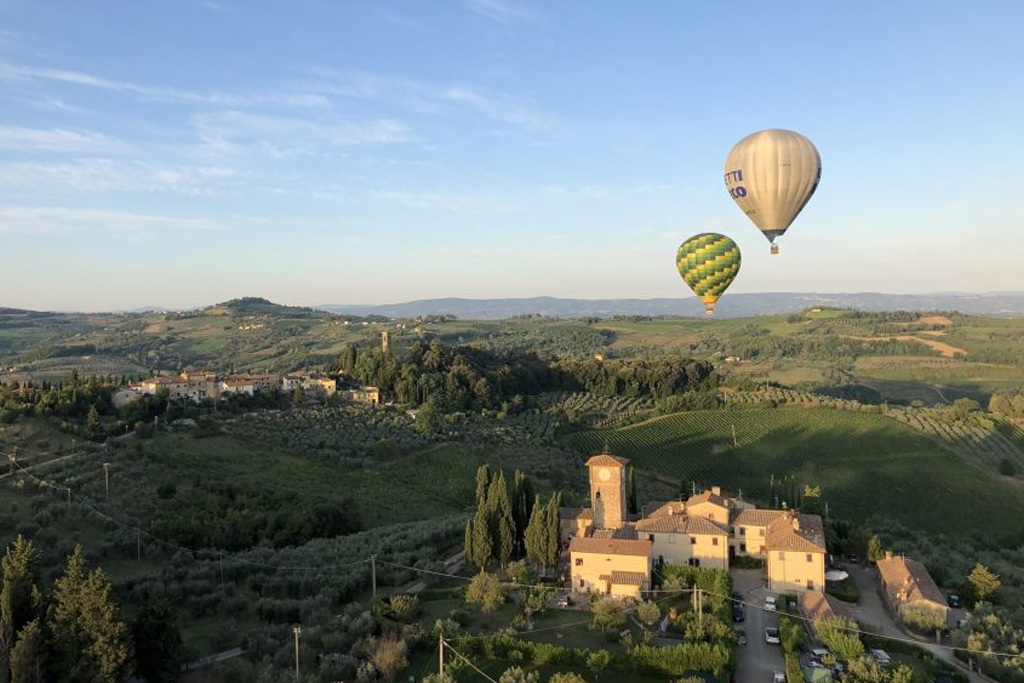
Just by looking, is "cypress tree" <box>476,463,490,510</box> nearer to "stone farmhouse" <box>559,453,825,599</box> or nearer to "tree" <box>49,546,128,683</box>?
"stone farmhouse" <box>559,453,825,599</box>

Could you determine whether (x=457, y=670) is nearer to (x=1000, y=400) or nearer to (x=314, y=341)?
(x=1000, y=400)

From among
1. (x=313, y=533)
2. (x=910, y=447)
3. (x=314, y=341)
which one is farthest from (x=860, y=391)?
(x=314, y=341)

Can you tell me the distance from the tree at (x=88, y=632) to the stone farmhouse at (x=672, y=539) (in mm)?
16518

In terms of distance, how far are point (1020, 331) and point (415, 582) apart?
178 metres

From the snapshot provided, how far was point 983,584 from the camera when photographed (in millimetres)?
29812

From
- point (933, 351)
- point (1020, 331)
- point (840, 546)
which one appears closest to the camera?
point (840, 546)

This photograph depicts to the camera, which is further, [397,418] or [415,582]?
[397,418]

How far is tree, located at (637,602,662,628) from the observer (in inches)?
1013

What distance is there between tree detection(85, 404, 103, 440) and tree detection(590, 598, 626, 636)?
37.6 m

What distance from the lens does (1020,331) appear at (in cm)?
16375

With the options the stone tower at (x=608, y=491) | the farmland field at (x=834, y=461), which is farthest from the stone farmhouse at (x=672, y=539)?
the farmland field at (x=834, y=461)

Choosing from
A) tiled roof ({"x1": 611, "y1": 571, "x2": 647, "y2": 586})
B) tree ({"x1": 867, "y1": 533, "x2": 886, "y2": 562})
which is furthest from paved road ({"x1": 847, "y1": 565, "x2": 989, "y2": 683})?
tiled roof ({"x1": 611, "y1": 571, "x2": 647, "y2": 586})

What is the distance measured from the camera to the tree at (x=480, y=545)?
32406mm

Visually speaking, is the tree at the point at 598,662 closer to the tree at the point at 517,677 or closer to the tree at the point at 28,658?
the tree at the point at 517,677
